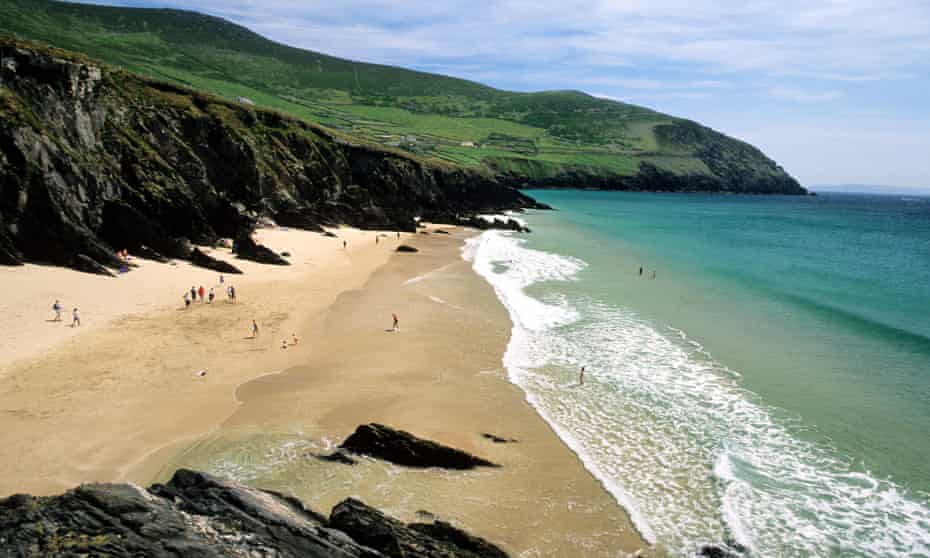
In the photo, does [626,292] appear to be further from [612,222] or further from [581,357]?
[612,222]

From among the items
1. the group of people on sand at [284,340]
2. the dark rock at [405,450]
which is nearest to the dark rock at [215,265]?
the group of people on sand at [284,340]

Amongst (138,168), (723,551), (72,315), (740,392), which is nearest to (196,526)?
(723,551)

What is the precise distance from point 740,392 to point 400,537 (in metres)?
15.8

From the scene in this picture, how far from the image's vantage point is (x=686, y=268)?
1848 inches

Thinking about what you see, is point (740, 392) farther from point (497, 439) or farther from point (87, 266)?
point (87, 266)

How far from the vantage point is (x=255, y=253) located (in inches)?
1564

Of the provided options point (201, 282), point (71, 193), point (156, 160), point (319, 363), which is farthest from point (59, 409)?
point (156, 160)

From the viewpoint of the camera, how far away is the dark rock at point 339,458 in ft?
47.6

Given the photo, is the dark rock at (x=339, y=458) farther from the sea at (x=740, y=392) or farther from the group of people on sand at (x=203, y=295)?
the group of people on sand at (x=203, y=295)

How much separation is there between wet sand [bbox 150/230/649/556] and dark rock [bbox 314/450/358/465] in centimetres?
20

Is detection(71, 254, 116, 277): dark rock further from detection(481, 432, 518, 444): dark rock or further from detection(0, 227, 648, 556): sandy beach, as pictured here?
detection(481, 432, 518, 444): dark rock

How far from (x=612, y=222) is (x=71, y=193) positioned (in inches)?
2748

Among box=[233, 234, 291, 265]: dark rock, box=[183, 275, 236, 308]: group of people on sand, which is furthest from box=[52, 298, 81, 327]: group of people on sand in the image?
box=[233, 234, 291, 265]: dark rock

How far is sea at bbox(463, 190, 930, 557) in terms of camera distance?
1344cm
